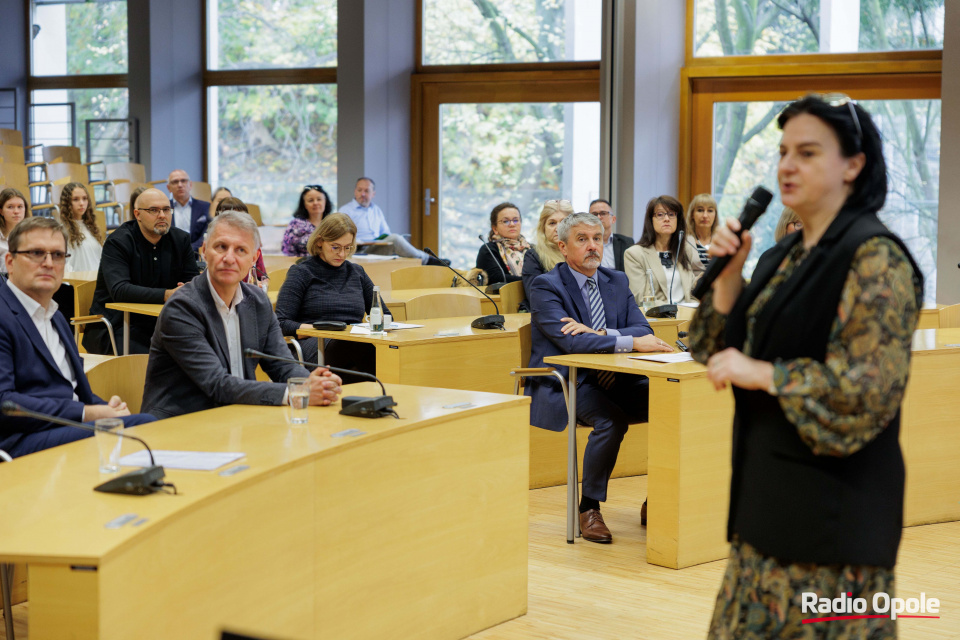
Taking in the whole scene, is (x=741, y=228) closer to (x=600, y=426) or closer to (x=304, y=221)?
(x=600, y=426)

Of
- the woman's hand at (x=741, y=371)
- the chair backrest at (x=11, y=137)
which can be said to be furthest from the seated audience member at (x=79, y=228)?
the woman's hand at (x=741, y=371)

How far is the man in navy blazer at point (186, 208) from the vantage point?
8969 mm

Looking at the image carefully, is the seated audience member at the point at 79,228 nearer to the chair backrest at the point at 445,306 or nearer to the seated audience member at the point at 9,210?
the seated audience member at the point at 9,210

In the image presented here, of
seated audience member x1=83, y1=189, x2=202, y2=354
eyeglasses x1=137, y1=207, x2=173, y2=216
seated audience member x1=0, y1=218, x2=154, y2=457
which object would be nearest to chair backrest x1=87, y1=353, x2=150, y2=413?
seated audience member x1=0, y1=218, x2=154, y2=457

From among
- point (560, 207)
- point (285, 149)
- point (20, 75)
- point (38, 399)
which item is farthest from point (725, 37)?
point (20, 75)

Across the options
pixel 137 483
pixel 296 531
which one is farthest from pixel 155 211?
pixel 137 483

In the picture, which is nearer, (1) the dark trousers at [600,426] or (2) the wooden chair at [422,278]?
(1) the dark trousers at [600,426]

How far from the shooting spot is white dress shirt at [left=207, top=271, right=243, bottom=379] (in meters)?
3.01

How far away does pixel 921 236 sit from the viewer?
8.38 m

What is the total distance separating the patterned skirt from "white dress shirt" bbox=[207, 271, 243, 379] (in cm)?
184

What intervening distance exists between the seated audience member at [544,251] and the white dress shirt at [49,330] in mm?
2497

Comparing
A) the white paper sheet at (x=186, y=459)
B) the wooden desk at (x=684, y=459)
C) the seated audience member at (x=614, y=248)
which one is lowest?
the wooden desk at (x=684, y=459)

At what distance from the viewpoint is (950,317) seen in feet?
17.6

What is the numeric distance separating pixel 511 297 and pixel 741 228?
388 centimetres
